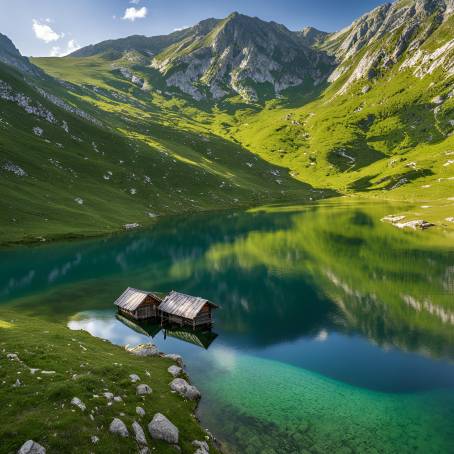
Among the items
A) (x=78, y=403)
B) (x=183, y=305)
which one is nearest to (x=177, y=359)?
(x=183, y=305)

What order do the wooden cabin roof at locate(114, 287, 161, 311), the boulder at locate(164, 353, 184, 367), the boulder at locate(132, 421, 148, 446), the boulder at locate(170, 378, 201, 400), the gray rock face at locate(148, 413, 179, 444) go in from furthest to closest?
the wooden cabin roof at locate(114, 287, 161, 311) < the boulder at locate(164, 353, 184, 367) < the boulder at locate(170, 378, 201, 400) < the gray rock face at locate(148, 413, 179, 444) < the boulder at locate(132, 421, 148, 446)

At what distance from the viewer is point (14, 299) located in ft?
221

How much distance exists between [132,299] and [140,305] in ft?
8.70

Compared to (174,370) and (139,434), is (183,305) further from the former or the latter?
(139,434)

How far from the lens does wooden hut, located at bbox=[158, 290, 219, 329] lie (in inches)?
2221

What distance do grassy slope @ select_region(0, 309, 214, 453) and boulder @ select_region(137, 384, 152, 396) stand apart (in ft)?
1.40

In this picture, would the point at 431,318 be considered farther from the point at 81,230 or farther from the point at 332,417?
the point at 81,230

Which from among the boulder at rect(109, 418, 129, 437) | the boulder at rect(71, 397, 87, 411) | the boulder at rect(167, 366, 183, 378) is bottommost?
the boulder at rect(167, 366, 183, 378)

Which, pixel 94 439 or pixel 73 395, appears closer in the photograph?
pixel 94 439

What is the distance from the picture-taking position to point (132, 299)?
60.9 m

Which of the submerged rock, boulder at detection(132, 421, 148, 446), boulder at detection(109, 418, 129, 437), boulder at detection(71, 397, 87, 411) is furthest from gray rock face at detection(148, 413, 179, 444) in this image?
the submerged rock

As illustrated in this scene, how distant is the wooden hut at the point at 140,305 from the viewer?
194ft

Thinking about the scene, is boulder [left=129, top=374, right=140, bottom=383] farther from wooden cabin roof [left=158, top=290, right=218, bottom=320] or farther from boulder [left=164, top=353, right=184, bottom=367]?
wooden cabin roof [left=158, top=290, right=218, bottom=320]

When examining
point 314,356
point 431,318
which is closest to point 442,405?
point 314,356
